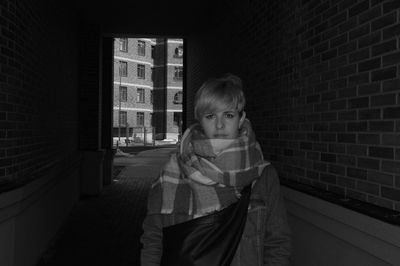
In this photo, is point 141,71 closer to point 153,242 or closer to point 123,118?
point 123,118

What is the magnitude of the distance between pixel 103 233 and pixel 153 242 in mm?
4986

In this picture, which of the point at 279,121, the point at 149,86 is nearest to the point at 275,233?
the point at 279,121

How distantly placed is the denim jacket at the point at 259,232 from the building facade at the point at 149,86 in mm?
45440

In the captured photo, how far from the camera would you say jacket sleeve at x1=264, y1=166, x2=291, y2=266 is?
1.79 meters

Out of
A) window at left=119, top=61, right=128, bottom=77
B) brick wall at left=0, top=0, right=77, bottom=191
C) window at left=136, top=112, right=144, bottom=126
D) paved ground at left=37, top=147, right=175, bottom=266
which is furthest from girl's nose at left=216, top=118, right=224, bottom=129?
window at left=136, top=112, right=144, bottom=126

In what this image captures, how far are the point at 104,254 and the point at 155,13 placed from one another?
5402mm

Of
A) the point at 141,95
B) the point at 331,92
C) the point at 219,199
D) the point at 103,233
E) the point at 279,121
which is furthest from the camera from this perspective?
the point at 141,95

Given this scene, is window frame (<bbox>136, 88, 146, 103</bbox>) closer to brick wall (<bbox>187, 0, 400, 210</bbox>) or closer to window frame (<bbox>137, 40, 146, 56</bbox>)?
window frame (<bbox>137, 40, 146, 56</bbox>)

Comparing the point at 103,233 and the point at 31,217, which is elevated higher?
the point at 31,217

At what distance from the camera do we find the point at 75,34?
29.6 feet

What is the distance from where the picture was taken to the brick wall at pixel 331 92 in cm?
239

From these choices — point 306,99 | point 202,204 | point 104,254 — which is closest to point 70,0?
point 104,254

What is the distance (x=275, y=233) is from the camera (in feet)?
5.90

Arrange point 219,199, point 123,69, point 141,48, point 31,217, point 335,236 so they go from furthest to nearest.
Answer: point 141,48
point 123,69
point 31,217
point 335,236
point 219,199
